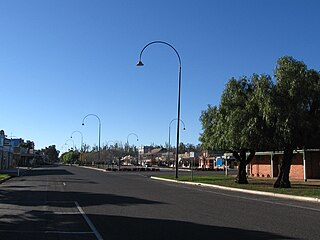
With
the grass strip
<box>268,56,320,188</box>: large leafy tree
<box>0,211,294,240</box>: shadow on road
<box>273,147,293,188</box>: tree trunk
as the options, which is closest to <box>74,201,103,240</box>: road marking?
<box>0,211,294,240</box>: shadow on road

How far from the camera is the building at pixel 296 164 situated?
141 ft

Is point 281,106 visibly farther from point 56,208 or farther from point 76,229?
point 76,229

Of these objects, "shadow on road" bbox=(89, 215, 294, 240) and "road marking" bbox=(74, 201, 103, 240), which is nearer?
"shadow on road" bbox=(89, 215, 294, 240)

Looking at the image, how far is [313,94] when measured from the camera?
28547mm

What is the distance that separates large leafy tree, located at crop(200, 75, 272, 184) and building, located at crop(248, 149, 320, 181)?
8.39 m

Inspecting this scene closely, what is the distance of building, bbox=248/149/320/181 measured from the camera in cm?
4286

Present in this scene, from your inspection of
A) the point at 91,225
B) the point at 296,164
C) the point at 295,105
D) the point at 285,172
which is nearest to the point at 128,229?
the point at 91,225

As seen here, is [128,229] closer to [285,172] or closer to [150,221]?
[150,221]

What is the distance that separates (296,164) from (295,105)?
19.0m

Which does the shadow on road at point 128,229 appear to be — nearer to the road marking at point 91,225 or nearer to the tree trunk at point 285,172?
the road marking at point 91,225

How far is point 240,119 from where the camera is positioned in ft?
99.9

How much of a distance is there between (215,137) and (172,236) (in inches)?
1012

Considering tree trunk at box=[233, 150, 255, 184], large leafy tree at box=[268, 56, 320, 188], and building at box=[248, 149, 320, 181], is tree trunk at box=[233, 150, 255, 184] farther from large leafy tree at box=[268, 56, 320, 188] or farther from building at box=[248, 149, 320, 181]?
large leafy tree at box=[268, 56, 320, 188]

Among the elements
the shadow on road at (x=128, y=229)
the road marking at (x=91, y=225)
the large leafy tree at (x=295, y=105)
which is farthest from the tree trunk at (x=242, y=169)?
the shadow on road at (x=128, y=229)
